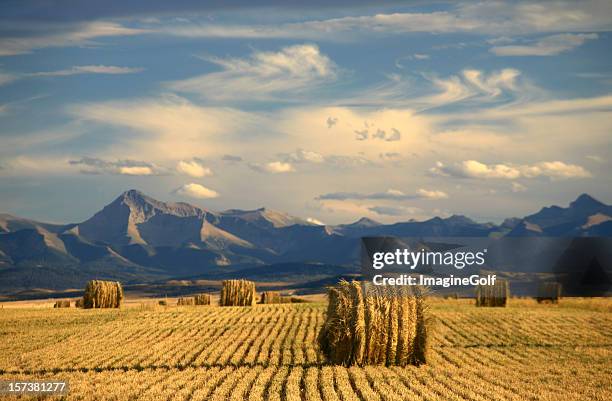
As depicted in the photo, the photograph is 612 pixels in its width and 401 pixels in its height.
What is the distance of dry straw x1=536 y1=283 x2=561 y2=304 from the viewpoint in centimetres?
5166

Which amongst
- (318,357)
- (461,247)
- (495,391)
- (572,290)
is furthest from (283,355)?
(572,290)

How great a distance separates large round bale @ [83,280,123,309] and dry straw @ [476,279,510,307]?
21183 mm

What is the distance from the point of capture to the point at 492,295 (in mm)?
47344

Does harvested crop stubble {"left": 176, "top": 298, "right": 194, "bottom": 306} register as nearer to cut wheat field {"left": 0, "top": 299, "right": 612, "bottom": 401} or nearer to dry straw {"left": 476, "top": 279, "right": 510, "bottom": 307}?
cut wheat field {"left": 0, "top": 299, "right": 612, "bottom": 401}

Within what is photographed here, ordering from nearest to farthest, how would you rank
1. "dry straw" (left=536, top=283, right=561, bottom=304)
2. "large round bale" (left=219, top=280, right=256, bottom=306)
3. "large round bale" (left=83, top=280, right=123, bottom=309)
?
"large round bale" (left=83, top=280, right=123, bottom=309) < "large round bale" (left=219, top=280, right=256, bottom=306) < "dry straw" (left=536, top=283, right=561, bottom=304)

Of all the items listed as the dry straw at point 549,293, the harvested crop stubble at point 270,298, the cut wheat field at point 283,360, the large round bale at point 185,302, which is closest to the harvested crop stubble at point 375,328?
the cut wheat field at point 283,360

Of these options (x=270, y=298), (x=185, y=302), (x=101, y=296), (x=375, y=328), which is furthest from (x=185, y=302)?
(x=375, y=328)

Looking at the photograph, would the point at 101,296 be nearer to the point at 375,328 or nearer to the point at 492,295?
the point at 492,295

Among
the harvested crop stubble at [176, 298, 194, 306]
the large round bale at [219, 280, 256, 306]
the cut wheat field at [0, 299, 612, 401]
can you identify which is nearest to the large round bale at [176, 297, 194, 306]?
the harvested crop stubble at [176, 298, 194, 306]

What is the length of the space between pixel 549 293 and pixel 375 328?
32813 millimetres

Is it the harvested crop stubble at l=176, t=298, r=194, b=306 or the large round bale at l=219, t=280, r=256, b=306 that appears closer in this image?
the large round bale at l=219, t=280, r=256, b=306

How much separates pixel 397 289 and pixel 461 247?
66.7 ft

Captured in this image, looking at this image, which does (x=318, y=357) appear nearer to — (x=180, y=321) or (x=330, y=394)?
(x=330, y=394)

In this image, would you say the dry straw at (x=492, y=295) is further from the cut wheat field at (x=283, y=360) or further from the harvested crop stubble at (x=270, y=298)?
the harvested crop stubble at (x=270, y=298)
